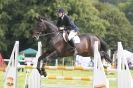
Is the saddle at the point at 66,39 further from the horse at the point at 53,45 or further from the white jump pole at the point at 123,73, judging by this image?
the white jump pole at the point at 123,73

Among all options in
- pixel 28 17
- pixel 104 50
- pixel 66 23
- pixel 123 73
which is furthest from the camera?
pixel 28 17

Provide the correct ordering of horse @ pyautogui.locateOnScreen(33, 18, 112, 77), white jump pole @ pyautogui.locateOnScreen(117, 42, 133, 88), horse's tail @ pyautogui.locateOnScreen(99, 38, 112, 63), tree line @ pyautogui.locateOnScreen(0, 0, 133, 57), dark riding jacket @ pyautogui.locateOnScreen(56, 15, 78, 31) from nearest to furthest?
white jump pole @ pyautogui.locateOnScreen(117, 42, 133, 88)
horse @ pyautogui.locateOnScreen(33, 18, 112, 77)
dark riding jacket @ pyautogui.locateOnScreen(56, 15, 78, 31)
horse's tail @ pyautogui.locateOnScreen(99, 38, 112, 63)
tree line @ pyautogui.locateOnScreen(0, 0, 133, 57)

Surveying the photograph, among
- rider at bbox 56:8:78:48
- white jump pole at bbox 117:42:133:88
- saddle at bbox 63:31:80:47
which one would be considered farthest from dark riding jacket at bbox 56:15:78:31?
white jump pole at bbox 117:42:133:88

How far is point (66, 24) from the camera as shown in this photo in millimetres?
14703

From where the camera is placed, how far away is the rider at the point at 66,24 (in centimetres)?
1442

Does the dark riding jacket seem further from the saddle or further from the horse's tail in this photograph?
the horse's tail

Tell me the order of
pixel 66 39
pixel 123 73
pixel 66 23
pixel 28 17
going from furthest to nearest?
pixel 28 17 < pixel 66 39 < pixel 66 23 < pixel 123 73

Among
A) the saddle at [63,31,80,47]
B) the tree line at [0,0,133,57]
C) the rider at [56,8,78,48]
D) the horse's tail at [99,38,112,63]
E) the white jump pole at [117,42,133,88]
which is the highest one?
the tree line at [0,0,133,57]

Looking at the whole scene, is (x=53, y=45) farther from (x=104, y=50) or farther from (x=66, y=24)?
(x=104, y=50)

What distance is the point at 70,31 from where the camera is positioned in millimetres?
14898

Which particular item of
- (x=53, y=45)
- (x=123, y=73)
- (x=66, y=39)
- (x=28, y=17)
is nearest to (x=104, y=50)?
(x=66, y=39)

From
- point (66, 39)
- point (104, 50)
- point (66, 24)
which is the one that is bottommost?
point (104, 50)

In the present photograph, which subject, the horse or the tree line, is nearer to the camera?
the horse

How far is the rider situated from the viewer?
1442 centimetres
